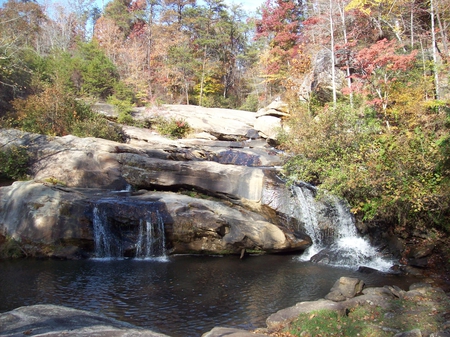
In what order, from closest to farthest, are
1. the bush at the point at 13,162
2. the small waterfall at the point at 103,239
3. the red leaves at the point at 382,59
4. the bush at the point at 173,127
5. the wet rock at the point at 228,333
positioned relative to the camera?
the wet rock at the point at 228,333 → the small waterfall at the point at 103,239 → the bush at the point at 13,162 → the red leaves at the point at 382,59 → the bush at the point at 173,127

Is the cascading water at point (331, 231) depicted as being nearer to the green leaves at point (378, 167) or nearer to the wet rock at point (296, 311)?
the green leaves at point (378, 167)

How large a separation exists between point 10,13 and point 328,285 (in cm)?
3913

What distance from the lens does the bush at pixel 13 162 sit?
15867 millimetres

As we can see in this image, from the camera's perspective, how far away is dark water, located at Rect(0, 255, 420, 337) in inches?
322

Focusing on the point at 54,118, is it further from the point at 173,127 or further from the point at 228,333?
the point at 228,333

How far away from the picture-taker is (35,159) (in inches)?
643

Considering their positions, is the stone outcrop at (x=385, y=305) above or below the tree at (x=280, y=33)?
below

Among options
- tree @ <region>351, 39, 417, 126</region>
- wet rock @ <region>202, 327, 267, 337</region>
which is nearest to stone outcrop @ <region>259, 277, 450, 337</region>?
wet rock @ <region>202, 327, 267, 337</region>

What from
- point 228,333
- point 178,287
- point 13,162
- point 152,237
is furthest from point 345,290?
point 13,162

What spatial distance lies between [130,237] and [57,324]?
26.1 feet

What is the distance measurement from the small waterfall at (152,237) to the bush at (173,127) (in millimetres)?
11940

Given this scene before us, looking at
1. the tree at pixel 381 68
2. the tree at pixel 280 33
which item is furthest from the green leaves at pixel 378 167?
the tree at pixel 280 33

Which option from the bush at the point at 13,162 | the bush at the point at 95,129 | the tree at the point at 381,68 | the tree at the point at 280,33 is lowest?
the bush at the point at 13,162

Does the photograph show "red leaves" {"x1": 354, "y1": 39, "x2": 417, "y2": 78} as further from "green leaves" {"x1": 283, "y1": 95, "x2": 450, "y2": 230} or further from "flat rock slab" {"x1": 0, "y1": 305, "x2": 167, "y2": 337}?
"flat rock slab" {"x1": 0, "y1": 305, "x2": 167, "y2": 337}
